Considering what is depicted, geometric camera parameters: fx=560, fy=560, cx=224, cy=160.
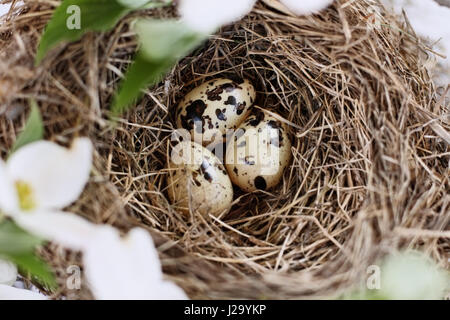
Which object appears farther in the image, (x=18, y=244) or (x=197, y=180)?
(x=197, y=180)

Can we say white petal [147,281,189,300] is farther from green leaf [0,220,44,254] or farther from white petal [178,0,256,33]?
white petal [178,0,256,33]

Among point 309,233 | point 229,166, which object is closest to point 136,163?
point 229,166

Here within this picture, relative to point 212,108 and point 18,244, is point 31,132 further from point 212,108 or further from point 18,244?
point 212,108

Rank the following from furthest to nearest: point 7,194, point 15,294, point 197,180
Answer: point 197,180 < point 15,294 < point 7,194

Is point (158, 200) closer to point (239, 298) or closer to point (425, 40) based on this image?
point (239, 298)

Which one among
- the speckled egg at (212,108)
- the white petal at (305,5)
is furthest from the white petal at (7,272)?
the white petal at (305,5)

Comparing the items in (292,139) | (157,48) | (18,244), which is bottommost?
(18,244)

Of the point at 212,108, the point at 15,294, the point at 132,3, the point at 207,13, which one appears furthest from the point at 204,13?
the point at 15,294

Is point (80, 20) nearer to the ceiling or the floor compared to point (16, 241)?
nearer to the ceiling
